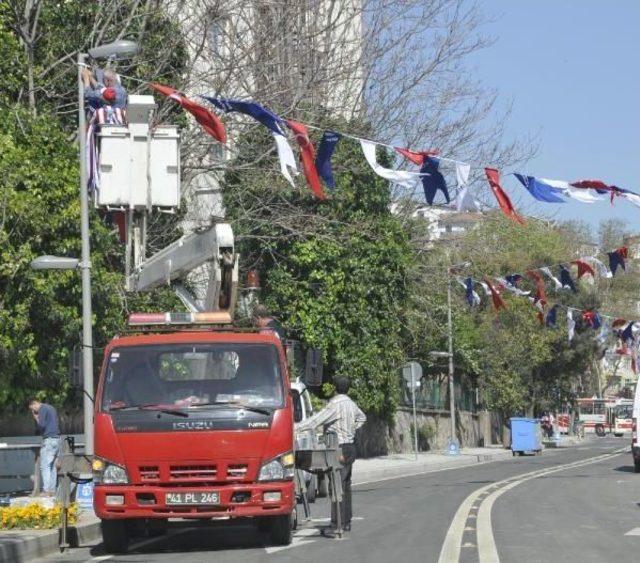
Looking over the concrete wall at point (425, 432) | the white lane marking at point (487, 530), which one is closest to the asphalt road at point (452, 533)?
the white lane marking at point (487, 530)

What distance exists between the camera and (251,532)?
1670 centimetres

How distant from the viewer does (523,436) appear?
56.0 m

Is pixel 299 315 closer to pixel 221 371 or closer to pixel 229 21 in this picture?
pixel 229 21

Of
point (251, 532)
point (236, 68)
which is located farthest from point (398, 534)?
point (236, 68)

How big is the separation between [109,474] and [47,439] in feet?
31.0

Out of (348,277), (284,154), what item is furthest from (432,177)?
(348,277)

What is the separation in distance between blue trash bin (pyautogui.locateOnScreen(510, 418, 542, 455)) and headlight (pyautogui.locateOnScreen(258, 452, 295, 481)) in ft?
140

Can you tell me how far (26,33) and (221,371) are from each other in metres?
16.1

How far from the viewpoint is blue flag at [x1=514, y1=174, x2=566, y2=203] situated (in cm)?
2334

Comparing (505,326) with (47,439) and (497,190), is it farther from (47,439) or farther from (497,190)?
(47,439)

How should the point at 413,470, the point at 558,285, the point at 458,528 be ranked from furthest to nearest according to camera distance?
the point at 558,285
the point at 413,470
the point at 458,528

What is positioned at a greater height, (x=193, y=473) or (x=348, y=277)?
(x=348, y=277)

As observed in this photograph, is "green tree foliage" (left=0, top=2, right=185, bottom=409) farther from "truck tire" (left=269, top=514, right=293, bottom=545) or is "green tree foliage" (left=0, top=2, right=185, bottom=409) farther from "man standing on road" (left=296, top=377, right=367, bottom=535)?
"truck tire" (left=269, top=514, right=293, bottom=545)

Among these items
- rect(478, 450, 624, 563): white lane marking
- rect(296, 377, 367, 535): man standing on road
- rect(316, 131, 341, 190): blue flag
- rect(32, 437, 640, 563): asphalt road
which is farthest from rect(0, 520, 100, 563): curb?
rect(316, 131, 341, 190): blue flag
